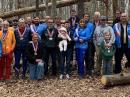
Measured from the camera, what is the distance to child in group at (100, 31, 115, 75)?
50.5 ft

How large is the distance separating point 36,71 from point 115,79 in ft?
10.4

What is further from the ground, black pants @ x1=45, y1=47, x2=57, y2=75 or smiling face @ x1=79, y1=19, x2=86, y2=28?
smiling face @ x1=79, y1=19, x2=86, y2=28

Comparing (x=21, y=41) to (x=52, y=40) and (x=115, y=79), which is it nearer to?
(x=52, y=40)

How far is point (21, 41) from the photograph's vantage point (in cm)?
1606

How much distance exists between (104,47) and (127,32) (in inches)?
43.4

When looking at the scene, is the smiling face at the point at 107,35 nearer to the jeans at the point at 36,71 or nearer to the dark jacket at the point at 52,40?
the dark jacket at the point at 52,40

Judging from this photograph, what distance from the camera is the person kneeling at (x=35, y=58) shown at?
51.8 ft

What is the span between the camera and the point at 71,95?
13805 mm

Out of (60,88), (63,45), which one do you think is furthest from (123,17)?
(60,88)

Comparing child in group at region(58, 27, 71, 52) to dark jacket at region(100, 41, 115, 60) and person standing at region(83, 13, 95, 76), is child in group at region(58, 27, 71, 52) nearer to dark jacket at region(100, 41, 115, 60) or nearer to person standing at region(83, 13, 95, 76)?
person standing at region(83, 13, 95, 76)

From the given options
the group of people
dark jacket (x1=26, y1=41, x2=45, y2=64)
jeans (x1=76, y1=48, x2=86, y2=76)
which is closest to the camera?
the group of people

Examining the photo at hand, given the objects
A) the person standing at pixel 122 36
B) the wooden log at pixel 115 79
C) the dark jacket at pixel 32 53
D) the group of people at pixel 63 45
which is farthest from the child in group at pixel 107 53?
the dark jacket at pixel 32 53

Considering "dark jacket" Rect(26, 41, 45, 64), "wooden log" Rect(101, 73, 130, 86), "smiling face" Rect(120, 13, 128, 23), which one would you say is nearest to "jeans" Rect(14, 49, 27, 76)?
"dark jacket" Rect(26, 41, 45, 64)

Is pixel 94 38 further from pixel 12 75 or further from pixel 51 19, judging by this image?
pixel 12 75
